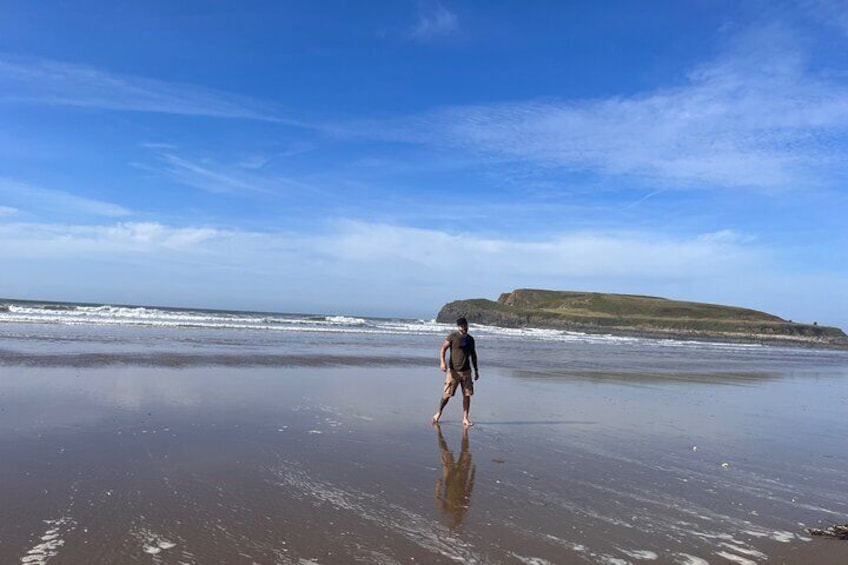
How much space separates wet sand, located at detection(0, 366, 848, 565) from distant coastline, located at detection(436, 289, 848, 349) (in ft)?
239

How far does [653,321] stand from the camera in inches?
3824

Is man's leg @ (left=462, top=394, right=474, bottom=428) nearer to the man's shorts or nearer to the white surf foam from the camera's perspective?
the man's shorts

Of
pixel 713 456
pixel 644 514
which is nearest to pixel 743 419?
pixel 713 456

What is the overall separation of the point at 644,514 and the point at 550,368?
1713cm

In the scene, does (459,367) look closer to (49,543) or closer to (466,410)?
(466,410)

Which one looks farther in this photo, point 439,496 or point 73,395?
point 73,395

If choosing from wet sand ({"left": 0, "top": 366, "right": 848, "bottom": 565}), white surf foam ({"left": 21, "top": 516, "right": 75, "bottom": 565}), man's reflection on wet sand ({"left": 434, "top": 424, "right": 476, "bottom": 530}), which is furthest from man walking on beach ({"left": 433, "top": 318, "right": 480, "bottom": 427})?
white surf foam ({"left": 21, "top": 516, "right": 75, "bottom": 565})

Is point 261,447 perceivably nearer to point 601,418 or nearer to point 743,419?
point 601,418

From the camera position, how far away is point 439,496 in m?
6.62

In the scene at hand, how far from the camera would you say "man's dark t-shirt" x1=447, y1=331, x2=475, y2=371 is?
11406 mm

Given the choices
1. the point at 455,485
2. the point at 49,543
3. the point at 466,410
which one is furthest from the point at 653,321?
the point at 49,543

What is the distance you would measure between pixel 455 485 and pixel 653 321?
97049mm

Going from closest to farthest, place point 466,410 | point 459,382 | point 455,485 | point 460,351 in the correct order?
point 455,485 < point 466,410 < point 459,382 < point 460,351

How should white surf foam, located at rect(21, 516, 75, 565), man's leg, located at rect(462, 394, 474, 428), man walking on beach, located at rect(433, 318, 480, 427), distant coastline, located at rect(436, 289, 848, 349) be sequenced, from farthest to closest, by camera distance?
distant coastline, located at rect(436, 289, 848, 349)
man walking on beach, located at rect(433, 318, 480, 427)
man's leg, located at rect(462, 394, 474, 428)
white surf foam, located at rect(21, 516, 75, 565)
